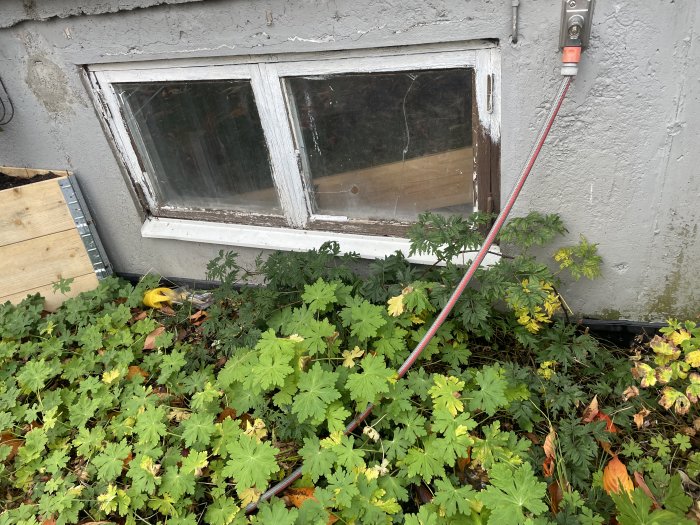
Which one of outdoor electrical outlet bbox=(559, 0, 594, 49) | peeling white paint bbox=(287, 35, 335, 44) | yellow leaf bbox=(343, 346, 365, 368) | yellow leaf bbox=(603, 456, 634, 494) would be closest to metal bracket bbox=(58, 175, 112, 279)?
peeling white paint bbox=(287, 35, 335, 44)

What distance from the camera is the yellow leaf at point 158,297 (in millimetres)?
3604

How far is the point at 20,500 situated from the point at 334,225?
7.40 feet

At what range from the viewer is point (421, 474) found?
2137 mm

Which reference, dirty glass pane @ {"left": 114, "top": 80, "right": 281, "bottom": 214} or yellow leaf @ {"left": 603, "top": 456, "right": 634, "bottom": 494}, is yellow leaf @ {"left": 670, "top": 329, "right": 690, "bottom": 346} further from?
dirty glass pane @ {"left": 114, "top": 80, "right": 281, "bottom": 214}

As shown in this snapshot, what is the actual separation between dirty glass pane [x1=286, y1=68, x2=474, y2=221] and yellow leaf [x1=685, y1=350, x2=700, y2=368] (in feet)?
4.04

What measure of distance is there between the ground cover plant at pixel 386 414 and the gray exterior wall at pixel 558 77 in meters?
0.21

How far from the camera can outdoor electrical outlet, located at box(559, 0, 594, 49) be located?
6.35ft

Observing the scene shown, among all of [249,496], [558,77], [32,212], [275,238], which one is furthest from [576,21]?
[32,212]

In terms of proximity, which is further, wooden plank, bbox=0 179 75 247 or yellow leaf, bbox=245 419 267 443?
wooden plank, bbox=0 179 75 247

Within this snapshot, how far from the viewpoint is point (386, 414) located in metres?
2.38

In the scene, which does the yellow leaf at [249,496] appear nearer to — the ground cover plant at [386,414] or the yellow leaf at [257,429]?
the ground cover plant at [386,414]

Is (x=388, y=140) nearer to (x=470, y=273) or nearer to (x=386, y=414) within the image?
(x=470, y=273)

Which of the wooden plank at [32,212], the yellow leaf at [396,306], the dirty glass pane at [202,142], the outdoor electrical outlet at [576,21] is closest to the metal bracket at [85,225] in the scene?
the wooden plank at [32,212]

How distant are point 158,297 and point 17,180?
4.31 feet
